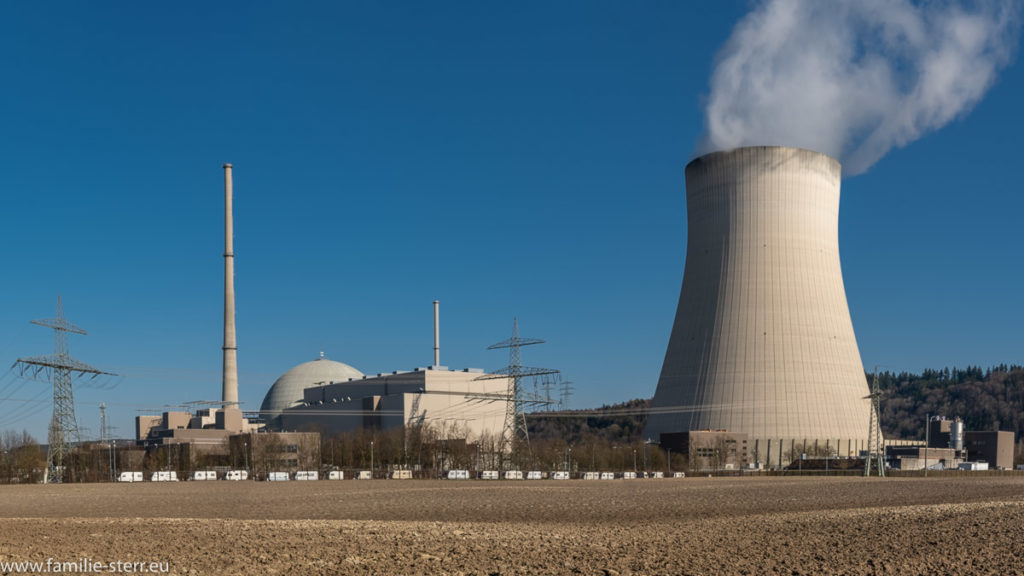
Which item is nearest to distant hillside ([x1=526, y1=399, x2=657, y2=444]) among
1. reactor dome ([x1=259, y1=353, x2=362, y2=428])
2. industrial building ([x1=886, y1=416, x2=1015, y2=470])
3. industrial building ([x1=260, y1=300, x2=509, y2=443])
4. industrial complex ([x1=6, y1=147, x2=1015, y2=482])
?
reactor dome ([x1=259, y1=353, x2=362, y2=428])

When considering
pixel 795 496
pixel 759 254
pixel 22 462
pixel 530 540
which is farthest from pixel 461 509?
pixel 22 462

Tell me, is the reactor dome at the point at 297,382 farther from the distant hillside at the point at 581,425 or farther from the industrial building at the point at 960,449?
the industrial building at the point at 960,449

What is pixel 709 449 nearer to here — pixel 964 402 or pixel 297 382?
pixel 297 382

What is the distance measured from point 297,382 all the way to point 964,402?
99.7 m

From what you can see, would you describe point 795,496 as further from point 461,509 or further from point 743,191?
point 743,191

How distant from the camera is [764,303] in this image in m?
47.1

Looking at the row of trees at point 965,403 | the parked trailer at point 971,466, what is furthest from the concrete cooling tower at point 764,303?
the row of trees at point 965,403

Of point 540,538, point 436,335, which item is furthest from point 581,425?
point 540,538

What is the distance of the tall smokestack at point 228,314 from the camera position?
71.4 m

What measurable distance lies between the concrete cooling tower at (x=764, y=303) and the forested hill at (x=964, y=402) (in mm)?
81908

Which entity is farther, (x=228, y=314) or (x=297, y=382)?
(x=297, y=382)

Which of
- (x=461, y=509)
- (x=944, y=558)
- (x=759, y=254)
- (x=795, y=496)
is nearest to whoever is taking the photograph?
(x=944, y=558)

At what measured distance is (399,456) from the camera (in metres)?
66.3

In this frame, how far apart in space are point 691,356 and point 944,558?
36.8 meters
